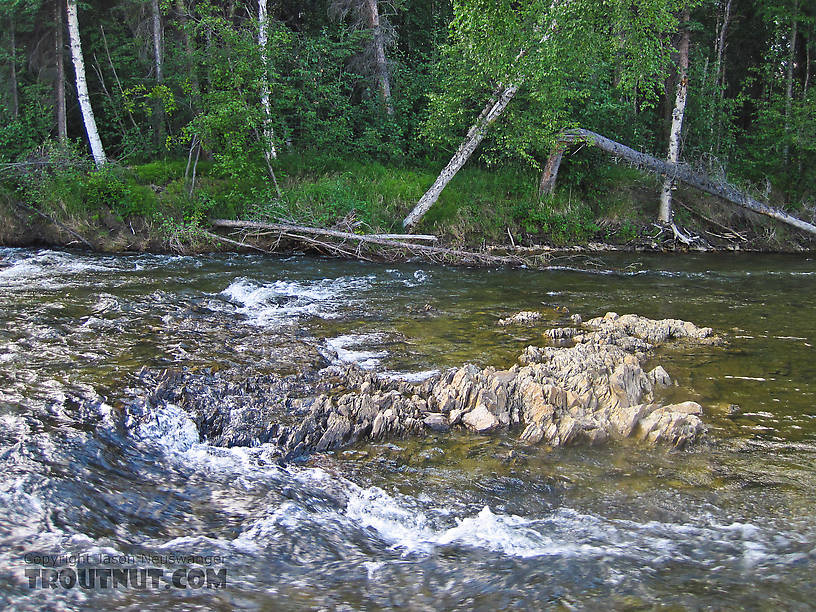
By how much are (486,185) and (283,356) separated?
1384cm

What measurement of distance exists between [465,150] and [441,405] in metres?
12.9

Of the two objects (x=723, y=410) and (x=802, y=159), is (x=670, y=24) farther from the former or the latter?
(x=723, y=410)

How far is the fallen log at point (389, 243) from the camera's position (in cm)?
1633

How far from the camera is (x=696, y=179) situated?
19.4 metres

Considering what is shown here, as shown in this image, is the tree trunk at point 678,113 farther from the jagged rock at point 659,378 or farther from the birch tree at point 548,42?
the jagged rock at point 659,378

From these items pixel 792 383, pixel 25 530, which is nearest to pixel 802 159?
pixel 792 383

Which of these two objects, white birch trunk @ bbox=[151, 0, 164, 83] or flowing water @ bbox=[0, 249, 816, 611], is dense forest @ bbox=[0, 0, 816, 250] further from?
flowing water @ bbox=[0, 249, 816, 611]

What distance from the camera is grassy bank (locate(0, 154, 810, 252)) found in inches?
693

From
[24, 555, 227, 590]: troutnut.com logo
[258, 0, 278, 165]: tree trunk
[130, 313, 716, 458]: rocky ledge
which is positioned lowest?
[24, 555, 227, 590]: troutnut.com logo

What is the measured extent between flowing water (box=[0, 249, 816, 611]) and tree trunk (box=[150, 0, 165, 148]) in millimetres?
13890

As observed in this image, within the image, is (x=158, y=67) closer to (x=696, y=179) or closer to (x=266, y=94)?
(x=266, y=94)

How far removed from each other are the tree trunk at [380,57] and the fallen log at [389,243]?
7.98m

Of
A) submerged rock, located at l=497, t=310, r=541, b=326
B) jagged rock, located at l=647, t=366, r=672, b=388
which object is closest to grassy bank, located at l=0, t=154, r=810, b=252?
submerged rock, located at l=497, t=310, r=541, b=326

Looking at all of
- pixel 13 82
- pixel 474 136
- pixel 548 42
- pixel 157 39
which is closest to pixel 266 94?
pixel 157 39
